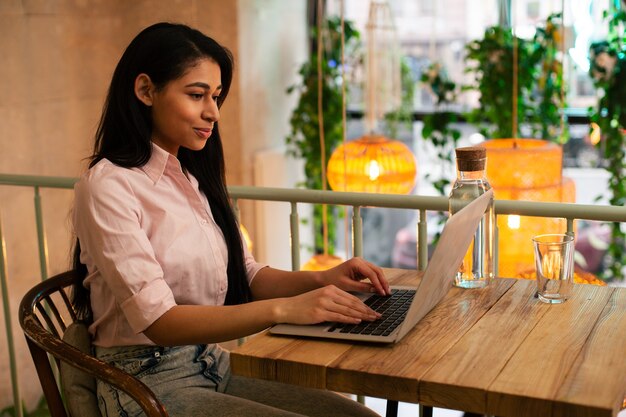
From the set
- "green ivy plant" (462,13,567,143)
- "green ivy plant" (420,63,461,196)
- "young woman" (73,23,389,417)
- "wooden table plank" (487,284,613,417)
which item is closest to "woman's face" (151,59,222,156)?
"young woman" (73,23,389,417)

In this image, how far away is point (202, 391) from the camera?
→ 1721mm

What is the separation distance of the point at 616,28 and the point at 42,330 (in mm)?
3663

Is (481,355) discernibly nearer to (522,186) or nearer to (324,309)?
(324,309)

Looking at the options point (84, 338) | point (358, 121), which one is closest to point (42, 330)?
point (84, 338)

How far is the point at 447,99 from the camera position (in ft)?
16.5

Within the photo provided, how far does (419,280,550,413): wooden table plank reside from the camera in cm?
130

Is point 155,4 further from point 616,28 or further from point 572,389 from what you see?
point 572,389

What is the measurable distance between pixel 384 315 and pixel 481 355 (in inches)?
9.5

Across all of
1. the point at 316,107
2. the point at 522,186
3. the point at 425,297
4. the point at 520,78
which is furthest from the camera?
the point at 316,107

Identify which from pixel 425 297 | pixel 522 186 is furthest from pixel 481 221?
pixel 522 186

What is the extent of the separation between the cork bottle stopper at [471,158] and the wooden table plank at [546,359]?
0.30 metres

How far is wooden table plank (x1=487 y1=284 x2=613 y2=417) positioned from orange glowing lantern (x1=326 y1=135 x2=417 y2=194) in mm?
2553

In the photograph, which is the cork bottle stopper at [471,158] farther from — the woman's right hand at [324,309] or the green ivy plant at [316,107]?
the green ivy plant at [316,107]

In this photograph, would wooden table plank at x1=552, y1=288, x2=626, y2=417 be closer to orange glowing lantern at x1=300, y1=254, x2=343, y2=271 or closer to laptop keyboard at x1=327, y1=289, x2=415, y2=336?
laptop keyboard at x1=327, y1=289, x2=415, y2=336
